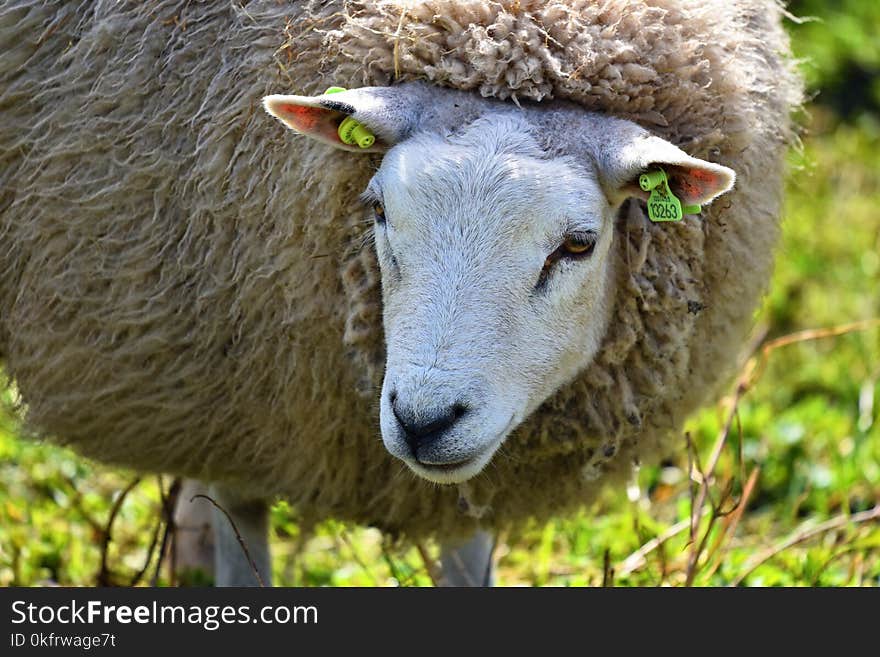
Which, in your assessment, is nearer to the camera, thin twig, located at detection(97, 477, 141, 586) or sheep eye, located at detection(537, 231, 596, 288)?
sheep eye, located at detection(537, 231, 596, 288)

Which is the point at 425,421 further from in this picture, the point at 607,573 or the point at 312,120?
the point at 607,573

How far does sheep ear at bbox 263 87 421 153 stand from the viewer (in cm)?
249

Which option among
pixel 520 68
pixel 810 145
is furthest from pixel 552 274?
pixel 810 145

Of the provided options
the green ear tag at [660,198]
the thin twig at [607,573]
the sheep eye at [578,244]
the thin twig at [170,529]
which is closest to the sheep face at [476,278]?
the sheep eye at [578,244]

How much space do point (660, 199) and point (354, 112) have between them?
67 centimetres

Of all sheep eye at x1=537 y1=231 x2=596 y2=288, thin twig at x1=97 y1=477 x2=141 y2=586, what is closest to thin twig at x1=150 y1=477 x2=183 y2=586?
thin twig at x1=97 y1=477 x2=141 y2=586

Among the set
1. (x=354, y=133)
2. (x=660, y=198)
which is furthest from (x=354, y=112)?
(x=660, y=198)

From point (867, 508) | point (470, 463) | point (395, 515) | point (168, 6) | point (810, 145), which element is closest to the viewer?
point (470, 463)

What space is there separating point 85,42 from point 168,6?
23 cm

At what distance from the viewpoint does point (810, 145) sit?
7195 mm

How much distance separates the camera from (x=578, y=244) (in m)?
2.47

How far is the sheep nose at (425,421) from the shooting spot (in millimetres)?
2324

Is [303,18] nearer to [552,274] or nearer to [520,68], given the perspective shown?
[520,68]

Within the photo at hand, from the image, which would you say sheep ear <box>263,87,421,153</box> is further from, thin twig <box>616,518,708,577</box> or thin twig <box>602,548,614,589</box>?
thin twig <box>616,518,708,577</box>
